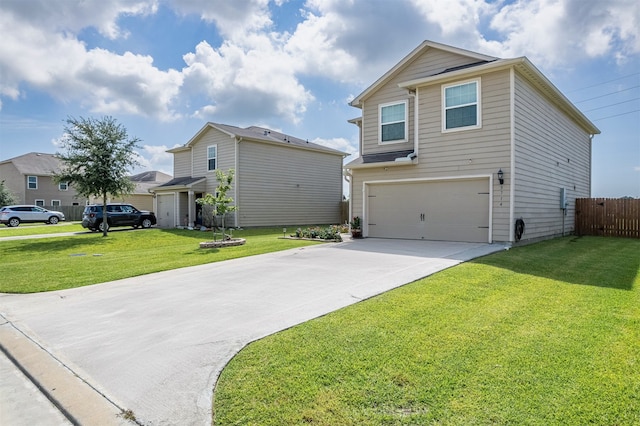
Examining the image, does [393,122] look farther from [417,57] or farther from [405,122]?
[417,57]

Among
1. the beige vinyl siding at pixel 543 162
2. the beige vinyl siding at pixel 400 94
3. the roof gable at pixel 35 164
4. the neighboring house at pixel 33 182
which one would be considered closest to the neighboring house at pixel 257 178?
the beige vinyl siding at pixel 400 94

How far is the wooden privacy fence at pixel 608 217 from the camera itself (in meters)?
14.7

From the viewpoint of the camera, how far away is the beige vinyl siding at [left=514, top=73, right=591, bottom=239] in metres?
10.9

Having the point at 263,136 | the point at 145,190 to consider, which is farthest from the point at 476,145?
the point at 145,190

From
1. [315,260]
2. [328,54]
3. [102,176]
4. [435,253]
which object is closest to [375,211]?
[435,253]

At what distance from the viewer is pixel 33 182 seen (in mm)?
33281

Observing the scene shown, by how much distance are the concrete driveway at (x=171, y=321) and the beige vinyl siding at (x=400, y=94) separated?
623cm

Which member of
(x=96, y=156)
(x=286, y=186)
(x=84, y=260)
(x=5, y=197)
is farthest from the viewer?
(x=5, y=197)

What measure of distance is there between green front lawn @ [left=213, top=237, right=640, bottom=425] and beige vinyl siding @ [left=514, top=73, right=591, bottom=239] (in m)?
6.55

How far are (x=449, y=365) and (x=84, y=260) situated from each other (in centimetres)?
1039

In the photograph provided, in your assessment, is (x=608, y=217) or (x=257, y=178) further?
(x=257, y=178)

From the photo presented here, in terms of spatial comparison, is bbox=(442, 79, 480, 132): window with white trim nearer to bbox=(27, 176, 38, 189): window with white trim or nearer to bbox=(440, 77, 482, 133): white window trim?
bbox=(440, 77, 482, 133): white window trim

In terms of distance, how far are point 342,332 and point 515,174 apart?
8964 millimetres

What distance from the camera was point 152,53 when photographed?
14.5m
